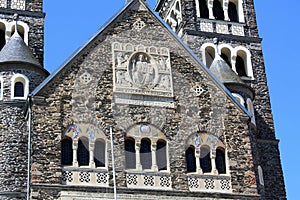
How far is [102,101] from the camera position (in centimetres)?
2645

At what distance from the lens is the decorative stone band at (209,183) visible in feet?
84.9

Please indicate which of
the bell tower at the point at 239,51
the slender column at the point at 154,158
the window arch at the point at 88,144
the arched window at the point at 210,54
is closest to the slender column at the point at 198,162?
the slender column at the point at 154,158

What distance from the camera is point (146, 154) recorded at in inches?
1031

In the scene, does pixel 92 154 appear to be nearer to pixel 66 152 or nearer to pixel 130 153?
pixel 66 152

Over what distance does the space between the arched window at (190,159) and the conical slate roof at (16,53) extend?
295 inches

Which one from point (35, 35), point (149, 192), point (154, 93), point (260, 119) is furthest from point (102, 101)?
point (260, 119)

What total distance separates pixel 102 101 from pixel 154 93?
2139 millimetres

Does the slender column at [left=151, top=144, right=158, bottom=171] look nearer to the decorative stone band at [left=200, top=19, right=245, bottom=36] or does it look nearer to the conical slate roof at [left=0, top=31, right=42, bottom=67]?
the conical slate roof at [left=0, top=31, right=42, bottom=67]

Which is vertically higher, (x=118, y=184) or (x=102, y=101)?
(x=102, y=101)

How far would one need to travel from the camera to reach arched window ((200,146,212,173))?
2659 centimetres

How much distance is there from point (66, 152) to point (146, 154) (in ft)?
9.81

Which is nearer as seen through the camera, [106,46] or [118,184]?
[118,184]

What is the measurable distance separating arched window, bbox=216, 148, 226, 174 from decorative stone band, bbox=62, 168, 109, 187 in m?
4.46

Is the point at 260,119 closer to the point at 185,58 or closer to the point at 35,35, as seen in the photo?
the point at 185,58
